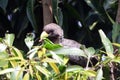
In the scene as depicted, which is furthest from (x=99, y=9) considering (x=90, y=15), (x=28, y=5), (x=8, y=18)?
(x=8, y=18)

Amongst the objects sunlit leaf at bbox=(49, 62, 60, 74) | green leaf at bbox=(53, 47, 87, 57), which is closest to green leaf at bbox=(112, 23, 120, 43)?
green leaf at bbox=(53, 47, 87, 57)

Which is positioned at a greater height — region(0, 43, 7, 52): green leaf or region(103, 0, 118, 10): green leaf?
region(103, 0, 118, 10): green leaf

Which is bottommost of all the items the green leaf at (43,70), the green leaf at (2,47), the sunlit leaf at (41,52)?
the green leaf at (43,70)

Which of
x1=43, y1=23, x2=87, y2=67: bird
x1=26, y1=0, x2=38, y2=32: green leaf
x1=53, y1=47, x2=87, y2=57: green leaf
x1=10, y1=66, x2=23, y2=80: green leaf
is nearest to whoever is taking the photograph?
x1=10, y1=66, x2=23, y2=80: green leaf

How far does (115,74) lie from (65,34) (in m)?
1.89

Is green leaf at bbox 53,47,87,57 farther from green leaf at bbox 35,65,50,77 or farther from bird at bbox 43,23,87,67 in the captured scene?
bird at bbox 43,23,87,67

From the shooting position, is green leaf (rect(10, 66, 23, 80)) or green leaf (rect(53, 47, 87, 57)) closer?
green leaf (rect(10, 66, 23, 80))

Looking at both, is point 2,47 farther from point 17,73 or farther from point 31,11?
point 31,11

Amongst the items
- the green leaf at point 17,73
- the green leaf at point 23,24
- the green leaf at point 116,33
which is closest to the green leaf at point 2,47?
the green leaf at point 17,73

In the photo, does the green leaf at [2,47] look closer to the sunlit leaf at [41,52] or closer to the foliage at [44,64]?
the foliage at [44,64]

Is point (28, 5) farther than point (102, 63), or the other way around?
point (28, 5)

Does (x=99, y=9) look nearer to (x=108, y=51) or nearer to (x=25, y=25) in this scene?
(x=25, y=25)

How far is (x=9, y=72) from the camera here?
1197 millimetres

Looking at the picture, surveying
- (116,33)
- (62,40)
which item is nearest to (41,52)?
(116,33)
